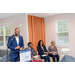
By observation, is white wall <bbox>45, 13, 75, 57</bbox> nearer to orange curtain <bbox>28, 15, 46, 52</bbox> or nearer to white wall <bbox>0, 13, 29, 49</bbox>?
orange curtain <bbox>28, 15, 46, 52</bbox>

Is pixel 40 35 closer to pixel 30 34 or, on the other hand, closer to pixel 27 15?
pixel 30 34

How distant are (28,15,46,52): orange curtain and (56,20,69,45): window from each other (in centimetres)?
85

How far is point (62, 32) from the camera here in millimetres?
5355

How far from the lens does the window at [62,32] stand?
526 cm

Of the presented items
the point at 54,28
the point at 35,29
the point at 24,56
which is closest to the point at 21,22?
the point at 35,29

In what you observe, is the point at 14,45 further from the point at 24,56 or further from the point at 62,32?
the point at 62,32

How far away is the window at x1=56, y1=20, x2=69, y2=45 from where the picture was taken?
5.26m

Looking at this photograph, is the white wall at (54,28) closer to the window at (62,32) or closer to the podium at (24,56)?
the window at (62,32)

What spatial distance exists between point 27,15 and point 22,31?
31.4 inches

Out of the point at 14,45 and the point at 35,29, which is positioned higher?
the point at 35,29

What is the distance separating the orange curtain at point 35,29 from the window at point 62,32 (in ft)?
2.78

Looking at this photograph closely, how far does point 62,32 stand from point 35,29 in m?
1.53
